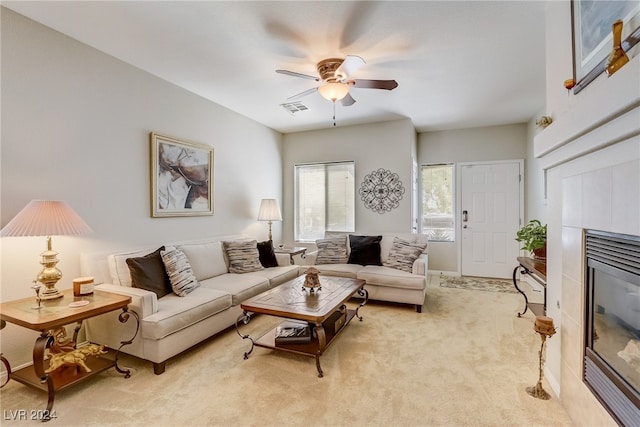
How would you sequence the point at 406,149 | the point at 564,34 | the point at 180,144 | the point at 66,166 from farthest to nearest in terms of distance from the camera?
the point at 406,149, the point at 180,144, the point at 66,166, the point at 564,34

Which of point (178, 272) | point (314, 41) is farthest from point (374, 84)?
point (178, 272)

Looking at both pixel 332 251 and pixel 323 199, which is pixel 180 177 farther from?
pixel 323 199

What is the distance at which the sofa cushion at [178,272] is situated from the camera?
2.80m

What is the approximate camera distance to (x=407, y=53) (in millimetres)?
2730

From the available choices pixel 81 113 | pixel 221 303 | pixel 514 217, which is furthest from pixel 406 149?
pixel 81 113

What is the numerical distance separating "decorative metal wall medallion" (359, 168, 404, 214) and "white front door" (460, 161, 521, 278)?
1.40 metres

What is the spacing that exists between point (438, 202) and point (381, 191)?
52.9 inches

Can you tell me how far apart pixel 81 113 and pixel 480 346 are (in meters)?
4.04

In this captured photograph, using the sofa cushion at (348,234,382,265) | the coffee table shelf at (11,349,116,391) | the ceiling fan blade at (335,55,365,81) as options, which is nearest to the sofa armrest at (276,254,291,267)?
the sofa cushion at (348,234,382,265)

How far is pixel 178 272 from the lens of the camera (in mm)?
2848

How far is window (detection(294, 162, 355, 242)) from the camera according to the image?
5.33 m

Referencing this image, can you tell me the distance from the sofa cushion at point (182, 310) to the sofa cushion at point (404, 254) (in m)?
2.16

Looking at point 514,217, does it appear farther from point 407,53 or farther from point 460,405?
point 460,405

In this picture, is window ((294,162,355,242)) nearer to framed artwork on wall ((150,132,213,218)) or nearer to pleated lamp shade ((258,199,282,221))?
pleated lamp shade ((258,199,282,221))
